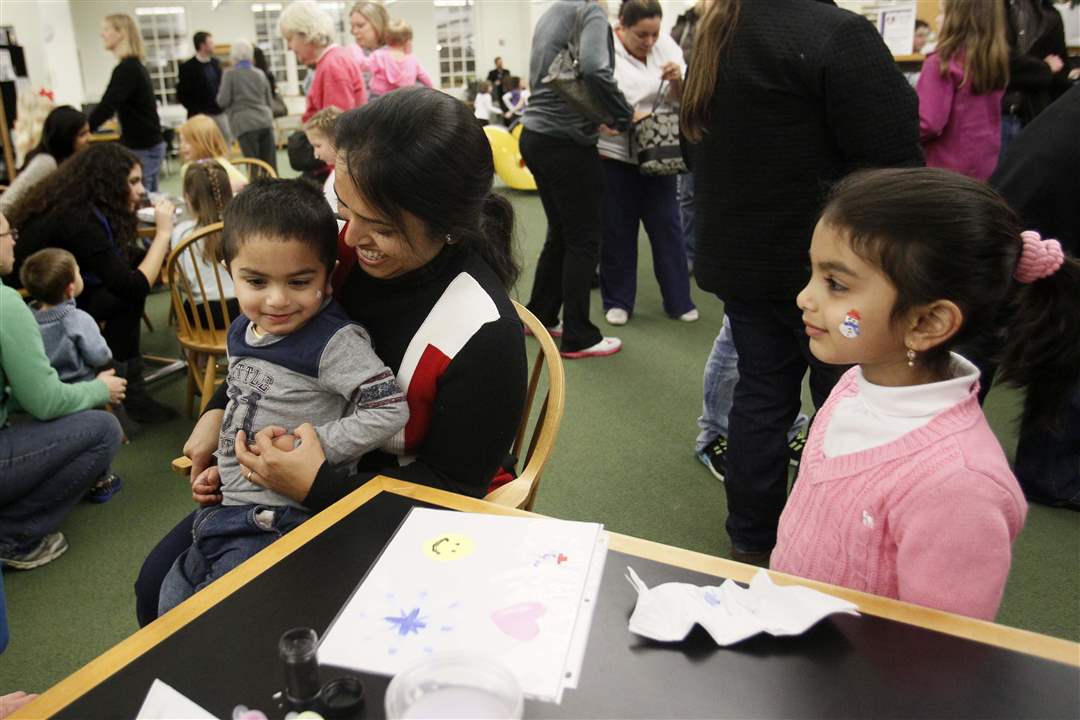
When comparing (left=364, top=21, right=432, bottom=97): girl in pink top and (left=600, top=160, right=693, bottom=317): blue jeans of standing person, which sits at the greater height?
(left=364, top=21, right=432, bottom=97): girl in pink top

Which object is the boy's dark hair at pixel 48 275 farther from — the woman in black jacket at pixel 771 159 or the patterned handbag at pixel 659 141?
the patterned handbag at pixel 659 141

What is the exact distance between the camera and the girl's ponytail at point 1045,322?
103cm

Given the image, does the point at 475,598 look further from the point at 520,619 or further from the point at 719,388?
the point at 719,388

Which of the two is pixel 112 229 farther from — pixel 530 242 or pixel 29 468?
pixel 530 242

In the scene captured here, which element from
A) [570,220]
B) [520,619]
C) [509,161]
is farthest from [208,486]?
[509,161]

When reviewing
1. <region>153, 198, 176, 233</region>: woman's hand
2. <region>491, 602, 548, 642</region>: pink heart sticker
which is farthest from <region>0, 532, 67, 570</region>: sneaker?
<region>491, 602, 548, 642</region>: pink heart sticker

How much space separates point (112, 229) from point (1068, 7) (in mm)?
4412

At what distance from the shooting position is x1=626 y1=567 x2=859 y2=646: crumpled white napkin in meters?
A: 0.75

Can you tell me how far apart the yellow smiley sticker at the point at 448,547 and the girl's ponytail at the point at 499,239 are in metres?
0.54

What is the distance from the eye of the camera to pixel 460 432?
47.6 inches

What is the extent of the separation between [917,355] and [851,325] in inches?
3.8

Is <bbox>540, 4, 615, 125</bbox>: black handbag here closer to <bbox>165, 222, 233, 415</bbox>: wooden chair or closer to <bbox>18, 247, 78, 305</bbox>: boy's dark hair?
<bbox>165, 222, 233, 415</bbox>: wooden chair

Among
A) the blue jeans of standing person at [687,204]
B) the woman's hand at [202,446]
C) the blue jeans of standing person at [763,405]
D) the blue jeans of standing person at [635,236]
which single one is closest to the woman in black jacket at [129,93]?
the blue jeans of standing person at [635,236]

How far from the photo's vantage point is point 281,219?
4.16 ft
